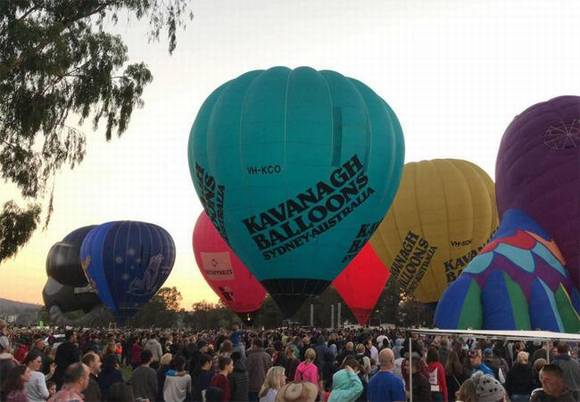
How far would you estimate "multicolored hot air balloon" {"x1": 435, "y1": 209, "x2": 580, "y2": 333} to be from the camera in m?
21.5

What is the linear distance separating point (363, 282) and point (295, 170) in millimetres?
18823

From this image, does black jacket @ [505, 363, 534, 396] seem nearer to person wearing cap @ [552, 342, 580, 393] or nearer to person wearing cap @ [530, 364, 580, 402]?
person wearing cap @ [552, 342, 580, 393]

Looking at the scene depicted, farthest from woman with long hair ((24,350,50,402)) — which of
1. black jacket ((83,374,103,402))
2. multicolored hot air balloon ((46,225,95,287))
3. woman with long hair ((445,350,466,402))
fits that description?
multicolored hot air balloon ((46,225,95,287))

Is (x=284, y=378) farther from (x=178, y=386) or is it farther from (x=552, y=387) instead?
(x=552, y=387)

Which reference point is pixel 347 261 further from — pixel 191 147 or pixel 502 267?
pixel 191 147

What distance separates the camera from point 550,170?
2545 cm

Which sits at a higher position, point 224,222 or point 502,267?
point 224,222

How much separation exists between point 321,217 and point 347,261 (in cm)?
256

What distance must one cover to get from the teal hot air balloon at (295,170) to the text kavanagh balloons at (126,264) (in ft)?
67.4

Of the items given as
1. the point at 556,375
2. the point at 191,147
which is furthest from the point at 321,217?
the point at 556,375

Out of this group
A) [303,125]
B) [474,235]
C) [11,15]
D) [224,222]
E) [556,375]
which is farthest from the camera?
[474,235]

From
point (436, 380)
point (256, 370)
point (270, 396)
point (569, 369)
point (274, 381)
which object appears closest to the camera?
point (274, 381)

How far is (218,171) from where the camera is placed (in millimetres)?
21359

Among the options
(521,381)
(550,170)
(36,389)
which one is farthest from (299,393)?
(550,170)
